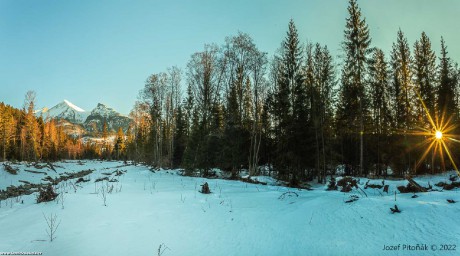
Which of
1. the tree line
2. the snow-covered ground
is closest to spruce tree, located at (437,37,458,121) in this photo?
the tree line

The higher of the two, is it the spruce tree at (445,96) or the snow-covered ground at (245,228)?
the spruce tree at (445,96)

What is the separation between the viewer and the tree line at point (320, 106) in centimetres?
2142

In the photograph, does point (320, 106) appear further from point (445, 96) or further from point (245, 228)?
point (245, 228)

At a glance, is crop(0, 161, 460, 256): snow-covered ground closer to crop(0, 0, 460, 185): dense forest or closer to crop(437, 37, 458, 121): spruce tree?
crop(0, 0, 460, 185): dense forest

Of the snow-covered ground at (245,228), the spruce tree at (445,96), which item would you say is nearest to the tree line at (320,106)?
the spruce tree at (445,96)

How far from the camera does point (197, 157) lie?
23.7 metres

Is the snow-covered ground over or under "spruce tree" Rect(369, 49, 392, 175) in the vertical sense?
under

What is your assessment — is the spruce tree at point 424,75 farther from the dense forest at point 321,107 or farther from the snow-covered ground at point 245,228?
the snow-covered ground at point 245,228

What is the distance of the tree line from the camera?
843 inches

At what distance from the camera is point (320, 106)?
23578 mm

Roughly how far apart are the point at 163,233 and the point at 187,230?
45 centimetres

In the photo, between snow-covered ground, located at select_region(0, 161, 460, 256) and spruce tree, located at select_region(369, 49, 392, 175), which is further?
spruce tree, located at select_region(369, 49, 392, 175)

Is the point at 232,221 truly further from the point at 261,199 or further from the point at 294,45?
the point at 294,45

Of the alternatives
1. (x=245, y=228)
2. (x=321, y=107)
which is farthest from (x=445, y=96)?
(x=245, y=228)
